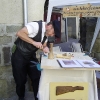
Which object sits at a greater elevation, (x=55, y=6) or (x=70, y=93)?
(x=55, y=6)

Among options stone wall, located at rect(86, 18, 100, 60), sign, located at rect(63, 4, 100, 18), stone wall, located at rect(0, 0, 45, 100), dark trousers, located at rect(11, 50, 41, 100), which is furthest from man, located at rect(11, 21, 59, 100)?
stone wall, located at rect(86, 18, 100, 60)

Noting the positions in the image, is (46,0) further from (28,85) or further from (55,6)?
(28,85)

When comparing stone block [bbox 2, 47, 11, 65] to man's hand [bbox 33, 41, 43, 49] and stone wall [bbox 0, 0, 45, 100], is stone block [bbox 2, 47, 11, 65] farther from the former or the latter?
man's hand [bbox 33, 41, 43, 49]

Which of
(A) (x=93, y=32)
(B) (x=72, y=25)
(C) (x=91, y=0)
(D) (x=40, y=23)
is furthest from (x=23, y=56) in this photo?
(B) (x=72, y=25)

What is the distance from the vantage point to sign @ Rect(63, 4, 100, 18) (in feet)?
11.4

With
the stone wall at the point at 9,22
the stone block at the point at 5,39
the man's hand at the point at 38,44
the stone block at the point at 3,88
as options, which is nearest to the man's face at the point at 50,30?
the man's hand at the point at 38,44

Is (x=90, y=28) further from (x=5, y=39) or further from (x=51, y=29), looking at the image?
(x=51, y=29)

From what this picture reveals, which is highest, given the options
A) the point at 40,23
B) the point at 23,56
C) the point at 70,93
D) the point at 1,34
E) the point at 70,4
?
the point at 70,4

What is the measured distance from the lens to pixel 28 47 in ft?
10.5

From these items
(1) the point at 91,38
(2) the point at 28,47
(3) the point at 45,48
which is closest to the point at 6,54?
(2) the point at 28,47

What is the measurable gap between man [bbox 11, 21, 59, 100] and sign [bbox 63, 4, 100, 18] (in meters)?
0.65

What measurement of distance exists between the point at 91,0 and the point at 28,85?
192 centimetres

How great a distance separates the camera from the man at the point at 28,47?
2.98 m

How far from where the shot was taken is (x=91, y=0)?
3.45m
